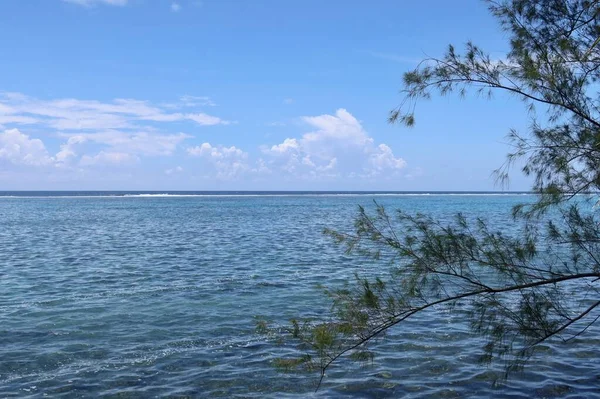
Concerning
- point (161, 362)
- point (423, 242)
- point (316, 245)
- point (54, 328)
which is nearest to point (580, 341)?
point (423, 242)

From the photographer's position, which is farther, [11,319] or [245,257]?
[245,257]

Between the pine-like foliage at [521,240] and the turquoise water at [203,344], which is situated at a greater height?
the pine-like foliage at [521,240]

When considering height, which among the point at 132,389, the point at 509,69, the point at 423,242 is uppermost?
the point at 509,69

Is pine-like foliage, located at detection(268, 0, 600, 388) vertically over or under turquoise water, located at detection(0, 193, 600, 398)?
over

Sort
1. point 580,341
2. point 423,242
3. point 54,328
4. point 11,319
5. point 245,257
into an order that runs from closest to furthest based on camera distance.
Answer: point 423,242, point 580,341, point 54,328, point 11,319, point 245,257

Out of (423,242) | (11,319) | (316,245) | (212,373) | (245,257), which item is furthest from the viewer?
(316,245)

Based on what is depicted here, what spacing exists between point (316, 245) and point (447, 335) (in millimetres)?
21055

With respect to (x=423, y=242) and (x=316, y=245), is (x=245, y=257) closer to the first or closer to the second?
(x=316, y=245)

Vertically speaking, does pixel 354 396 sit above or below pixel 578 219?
below

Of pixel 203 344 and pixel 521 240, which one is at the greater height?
pixel 521 240

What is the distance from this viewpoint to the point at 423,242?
7.43 meters

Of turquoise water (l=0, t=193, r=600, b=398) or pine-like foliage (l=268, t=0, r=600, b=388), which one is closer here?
pine-like foliage (l=268, t=0, r=600, b=388)

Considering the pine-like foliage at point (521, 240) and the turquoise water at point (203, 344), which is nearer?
the pine-like foliage at point (521, 240)

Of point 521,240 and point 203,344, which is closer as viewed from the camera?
point 521,240
